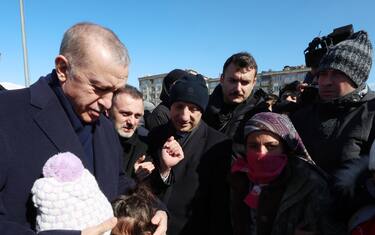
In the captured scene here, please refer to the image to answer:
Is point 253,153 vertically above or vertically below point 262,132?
below

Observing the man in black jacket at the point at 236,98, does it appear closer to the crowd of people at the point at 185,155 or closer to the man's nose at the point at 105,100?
the crowd of people at the point at 185,155

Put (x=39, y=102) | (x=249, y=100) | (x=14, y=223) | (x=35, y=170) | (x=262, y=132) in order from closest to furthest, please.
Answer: (x=14, y=223) → (x=35, y=170) → (x=39, y=102) → (x=262, y=132) → (x=249, y=100)

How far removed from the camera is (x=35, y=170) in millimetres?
1438

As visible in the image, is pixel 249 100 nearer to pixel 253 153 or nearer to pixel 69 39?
pixel 253 153

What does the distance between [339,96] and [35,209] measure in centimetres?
199

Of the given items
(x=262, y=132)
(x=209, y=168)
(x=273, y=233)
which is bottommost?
(x=273, y=233)

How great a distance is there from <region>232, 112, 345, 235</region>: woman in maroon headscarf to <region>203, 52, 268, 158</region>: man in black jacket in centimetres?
72

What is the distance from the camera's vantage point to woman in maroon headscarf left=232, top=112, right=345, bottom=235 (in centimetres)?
187

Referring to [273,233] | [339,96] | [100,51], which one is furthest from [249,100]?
[100,51]

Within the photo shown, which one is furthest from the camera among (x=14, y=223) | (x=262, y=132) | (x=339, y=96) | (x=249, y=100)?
(x=249, y=100)

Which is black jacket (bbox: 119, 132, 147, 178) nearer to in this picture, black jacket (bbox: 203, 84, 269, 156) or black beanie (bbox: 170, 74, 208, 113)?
black beanie (bbox: 170, 74, 208, 113)

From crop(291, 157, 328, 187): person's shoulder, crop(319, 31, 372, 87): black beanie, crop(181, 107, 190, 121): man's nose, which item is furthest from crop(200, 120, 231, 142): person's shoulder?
crop(319, 31, 372, 87): black beanie

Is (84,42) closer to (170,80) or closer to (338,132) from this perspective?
(338,132)

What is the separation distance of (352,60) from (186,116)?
123 cm
